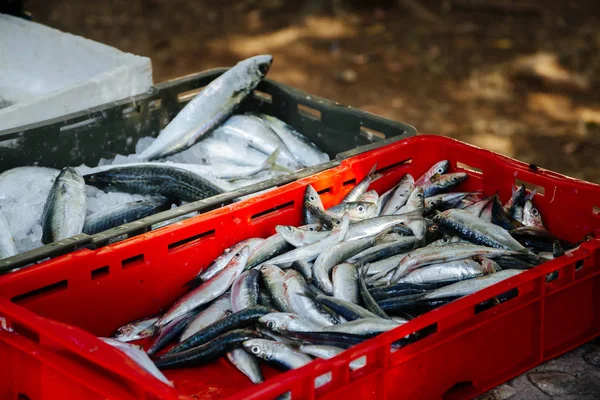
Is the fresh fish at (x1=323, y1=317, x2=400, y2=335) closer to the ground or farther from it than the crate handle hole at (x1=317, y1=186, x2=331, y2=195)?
closer to the ground

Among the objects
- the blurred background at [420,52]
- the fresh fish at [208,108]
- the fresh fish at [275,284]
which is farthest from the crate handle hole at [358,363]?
the blurred background at [420,52]

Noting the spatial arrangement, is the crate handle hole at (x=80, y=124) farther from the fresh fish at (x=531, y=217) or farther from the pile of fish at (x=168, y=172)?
the fresh fish at (x=531, y=217)

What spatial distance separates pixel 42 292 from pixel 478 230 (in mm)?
1668

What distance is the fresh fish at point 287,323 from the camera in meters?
2.62

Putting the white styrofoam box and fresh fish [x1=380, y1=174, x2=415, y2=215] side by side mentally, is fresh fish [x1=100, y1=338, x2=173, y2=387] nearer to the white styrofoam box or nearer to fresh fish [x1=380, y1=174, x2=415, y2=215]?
fresh fish [x1=380, y1=174, x2=415, y2=215]

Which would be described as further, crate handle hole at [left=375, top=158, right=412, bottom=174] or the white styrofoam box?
the white styrofoam box

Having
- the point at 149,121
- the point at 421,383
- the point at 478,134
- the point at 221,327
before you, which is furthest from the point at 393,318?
the point at 478,134

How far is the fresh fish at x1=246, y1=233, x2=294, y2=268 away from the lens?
316 centimetres

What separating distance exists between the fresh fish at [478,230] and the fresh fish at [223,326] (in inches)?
35.8

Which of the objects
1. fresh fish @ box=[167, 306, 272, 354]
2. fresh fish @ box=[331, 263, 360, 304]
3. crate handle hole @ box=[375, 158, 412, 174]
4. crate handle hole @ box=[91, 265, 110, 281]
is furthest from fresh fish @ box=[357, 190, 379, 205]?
crate handle hole @ box=[91, 265, 110, 281]

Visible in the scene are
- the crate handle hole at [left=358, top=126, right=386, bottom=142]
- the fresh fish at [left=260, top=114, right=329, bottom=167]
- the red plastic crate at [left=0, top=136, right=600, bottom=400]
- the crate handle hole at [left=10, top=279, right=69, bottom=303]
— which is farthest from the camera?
the fresh fish at [left=260, top=114, right=329, bottom=167]

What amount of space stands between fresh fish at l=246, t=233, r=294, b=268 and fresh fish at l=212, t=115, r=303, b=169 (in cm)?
91

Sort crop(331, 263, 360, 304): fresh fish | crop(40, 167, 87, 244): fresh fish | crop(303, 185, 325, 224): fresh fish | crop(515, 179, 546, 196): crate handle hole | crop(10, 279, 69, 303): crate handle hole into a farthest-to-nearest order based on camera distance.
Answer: crop(515, 179, 546, 196): crate handle hole < crop(303, 185, 325, 224): fresh fish < crop(40, 167, 87, 244): fresh fish < crop(331, 263, 360, 304): fresh fish < crop(10, 279, 69, 303): crate handle hole

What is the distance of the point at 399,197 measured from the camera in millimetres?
3559
